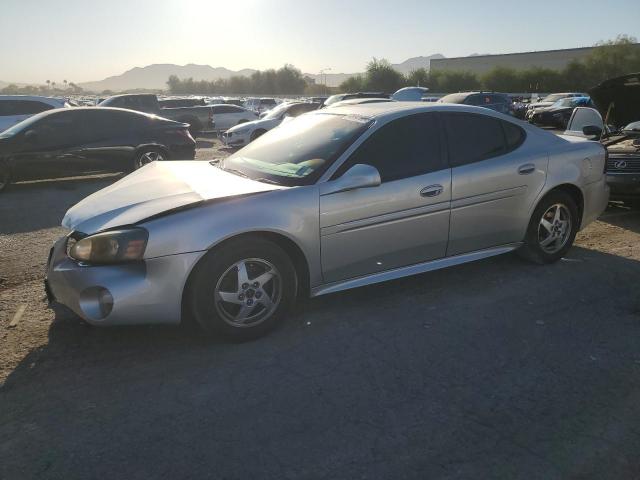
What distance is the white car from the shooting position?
73.4 feet

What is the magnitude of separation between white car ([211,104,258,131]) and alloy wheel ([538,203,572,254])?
18.8 m

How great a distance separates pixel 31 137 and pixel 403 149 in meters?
7.76

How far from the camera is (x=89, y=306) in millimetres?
3211

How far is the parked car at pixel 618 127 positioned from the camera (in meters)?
6.70

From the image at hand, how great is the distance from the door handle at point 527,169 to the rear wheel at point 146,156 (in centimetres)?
722

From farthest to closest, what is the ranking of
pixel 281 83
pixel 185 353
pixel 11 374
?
pixel 281 83 → pixel 185 353 → pixel 11 374

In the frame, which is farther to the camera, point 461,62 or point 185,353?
point 461,62

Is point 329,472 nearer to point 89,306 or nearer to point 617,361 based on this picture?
point 89,306

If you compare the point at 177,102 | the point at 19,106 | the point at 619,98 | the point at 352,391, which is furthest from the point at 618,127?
the point at 177,102

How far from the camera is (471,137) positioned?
4477 mm

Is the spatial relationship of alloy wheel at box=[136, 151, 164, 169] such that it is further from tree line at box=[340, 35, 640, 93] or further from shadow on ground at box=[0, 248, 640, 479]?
tree line at box=[340, 35, 640, 93]

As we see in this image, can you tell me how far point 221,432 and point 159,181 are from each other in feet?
7.11

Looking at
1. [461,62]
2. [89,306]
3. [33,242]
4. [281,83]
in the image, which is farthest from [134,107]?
[281,83]

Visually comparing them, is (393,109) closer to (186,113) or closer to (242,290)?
(242,290)
